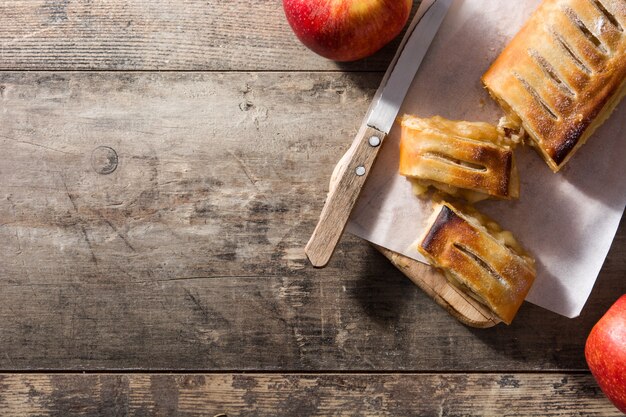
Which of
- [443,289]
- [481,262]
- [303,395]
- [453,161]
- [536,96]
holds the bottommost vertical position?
[303,395]

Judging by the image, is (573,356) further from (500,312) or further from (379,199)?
(379,199)

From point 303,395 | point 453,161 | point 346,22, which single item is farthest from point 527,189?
point 303,395

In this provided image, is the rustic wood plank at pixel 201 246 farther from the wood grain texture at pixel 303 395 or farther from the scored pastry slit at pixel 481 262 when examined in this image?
the scored pastry slit at pixel 481 262

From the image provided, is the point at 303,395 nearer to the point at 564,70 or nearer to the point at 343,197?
the point at 343,197

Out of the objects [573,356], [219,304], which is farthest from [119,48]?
[573,356]

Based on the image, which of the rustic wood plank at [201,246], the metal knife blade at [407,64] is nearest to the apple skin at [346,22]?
the metal knife blade at [407,64]

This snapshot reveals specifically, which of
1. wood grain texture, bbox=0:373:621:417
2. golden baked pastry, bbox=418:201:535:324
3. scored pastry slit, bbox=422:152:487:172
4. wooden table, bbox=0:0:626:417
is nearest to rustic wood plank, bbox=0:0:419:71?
wooden table, bbox=0:0:626:417

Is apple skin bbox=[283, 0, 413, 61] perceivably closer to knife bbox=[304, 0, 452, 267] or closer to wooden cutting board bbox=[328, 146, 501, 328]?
knife bbox=[304, 0, 452, 267]
